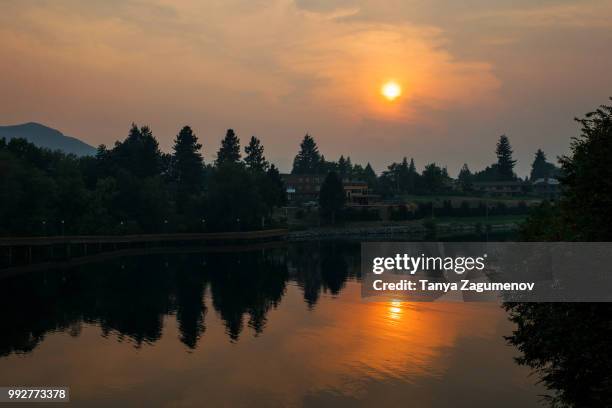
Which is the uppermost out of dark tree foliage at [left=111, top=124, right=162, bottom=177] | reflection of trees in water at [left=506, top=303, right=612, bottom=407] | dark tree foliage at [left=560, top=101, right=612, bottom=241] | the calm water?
dark tree foliage at [left=111, top=124, right=162, bottom=177]

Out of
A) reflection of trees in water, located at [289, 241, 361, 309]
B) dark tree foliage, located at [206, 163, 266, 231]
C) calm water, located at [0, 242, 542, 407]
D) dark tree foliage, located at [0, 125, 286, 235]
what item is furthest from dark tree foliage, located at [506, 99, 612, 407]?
dark tree foliage, located at [206, 163, 266, 231]

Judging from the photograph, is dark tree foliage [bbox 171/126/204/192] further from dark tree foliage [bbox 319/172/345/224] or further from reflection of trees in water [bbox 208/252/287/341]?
reflection of trees in water [bbox 208/252/287/341]

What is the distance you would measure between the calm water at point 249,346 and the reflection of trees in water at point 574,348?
2757mm

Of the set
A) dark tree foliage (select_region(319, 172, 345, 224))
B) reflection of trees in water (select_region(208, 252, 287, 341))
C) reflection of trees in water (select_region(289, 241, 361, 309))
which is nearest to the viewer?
reflection of trees in water (select_region(208, 252, 287, 341))

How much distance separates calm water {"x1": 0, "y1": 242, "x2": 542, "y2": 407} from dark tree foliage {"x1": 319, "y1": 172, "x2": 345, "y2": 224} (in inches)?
3728

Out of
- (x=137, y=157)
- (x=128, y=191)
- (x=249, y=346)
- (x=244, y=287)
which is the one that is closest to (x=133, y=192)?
(x=128, y=191)

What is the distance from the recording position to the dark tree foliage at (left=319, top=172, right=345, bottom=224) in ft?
600

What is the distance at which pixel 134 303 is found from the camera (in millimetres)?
72250

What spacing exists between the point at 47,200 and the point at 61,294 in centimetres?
4670

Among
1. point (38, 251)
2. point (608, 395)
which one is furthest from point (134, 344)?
point (38, 251)

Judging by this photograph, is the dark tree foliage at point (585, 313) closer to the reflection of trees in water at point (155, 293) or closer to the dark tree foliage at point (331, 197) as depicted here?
the reflection of trees in water at point (155, 293)

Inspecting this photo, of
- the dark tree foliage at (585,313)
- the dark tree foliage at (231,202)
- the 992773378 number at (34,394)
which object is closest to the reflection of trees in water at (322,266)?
the dark tree foliage at (231,202)

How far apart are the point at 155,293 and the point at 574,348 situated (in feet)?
202

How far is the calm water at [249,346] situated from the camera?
39562 mm
